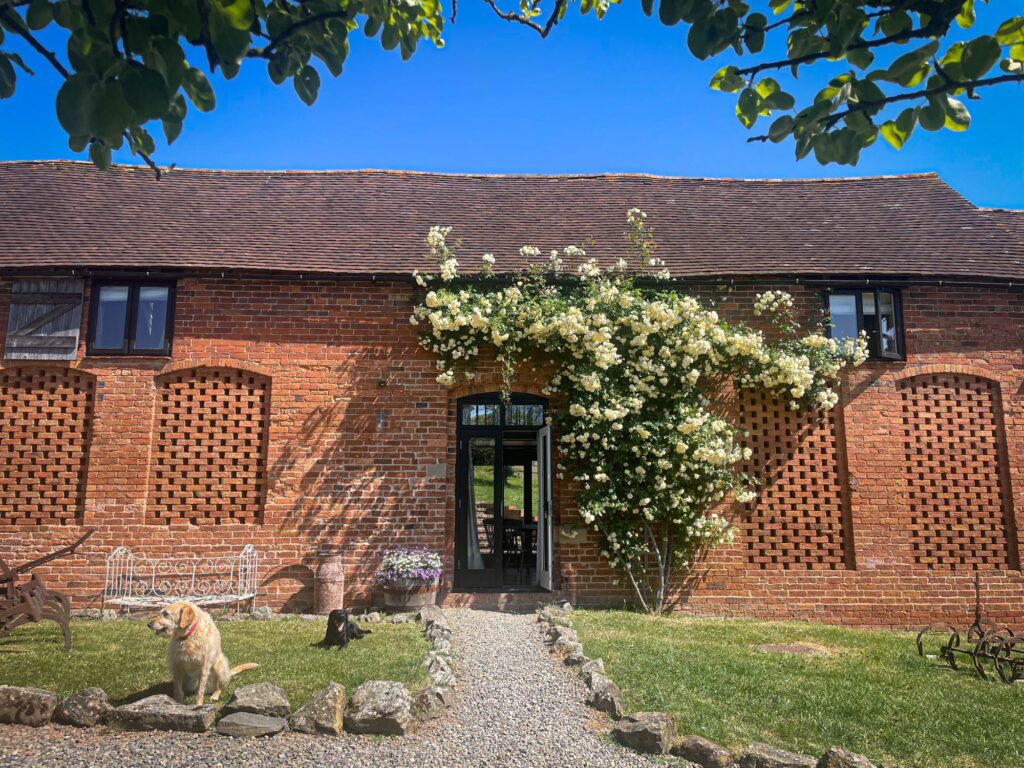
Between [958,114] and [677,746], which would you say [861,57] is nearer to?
[958,114]

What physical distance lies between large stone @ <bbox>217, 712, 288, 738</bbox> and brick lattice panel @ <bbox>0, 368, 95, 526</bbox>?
637cm

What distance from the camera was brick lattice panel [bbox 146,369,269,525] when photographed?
994cm

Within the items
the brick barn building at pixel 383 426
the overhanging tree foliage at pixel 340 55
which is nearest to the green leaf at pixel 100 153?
the overhanging tree foliage at pixel 340 55

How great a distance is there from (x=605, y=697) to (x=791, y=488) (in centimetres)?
606

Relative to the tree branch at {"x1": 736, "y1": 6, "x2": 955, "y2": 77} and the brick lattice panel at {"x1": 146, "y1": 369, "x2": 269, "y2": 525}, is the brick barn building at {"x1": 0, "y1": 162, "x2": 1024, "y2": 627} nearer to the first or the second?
the brick lattice panel at {"x1": 146, "y1": 369, "x2": 269, "y2": 525}

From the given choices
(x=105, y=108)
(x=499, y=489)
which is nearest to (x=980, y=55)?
(x=105, y=108)

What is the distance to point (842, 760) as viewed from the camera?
420 cm

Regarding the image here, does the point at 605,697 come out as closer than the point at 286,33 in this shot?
No

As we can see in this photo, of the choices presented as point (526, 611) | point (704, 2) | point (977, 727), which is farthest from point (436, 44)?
point (526, 611)

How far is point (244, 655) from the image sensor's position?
6.73 m

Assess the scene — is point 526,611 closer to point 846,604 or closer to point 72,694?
point 846,604

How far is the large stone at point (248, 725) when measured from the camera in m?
4.76

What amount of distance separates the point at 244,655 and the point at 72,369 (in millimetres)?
5587

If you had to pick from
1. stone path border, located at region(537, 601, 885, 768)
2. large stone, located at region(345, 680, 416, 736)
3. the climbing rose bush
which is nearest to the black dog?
large stone, located at region(345, 680, 416, 736)
